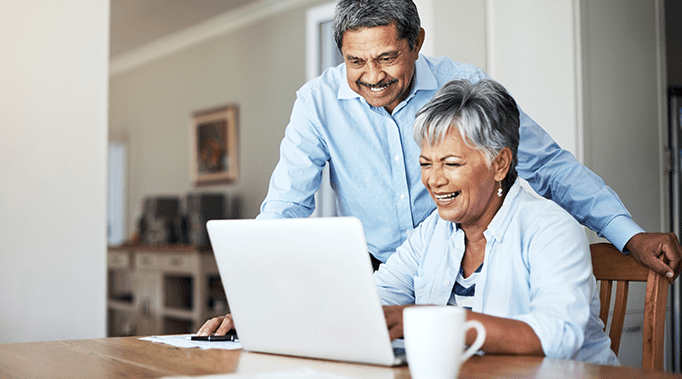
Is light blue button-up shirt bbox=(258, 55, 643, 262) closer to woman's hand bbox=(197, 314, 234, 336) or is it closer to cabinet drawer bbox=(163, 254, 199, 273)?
woman's hand bbox=(197, 314, 234, 336)

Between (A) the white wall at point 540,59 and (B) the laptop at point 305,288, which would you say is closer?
(B) the laptop at point 305,288

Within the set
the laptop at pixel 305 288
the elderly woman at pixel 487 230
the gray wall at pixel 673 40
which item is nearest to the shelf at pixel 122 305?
the gray wall at pixel 673 40

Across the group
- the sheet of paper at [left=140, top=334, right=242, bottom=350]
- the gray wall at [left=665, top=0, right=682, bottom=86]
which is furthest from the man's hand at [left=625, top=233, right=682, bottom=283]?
the gray wall at [left=665, top=0, right=682, bottom=86]

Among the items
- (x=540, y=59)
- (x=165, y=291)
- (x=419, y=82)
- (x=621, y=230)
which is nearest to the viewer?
(x=621, y=230)

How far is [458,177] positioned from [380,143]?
0.57 meters

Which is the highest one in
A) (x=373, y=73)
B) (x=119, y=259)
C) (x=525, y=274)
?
(x=373, y=73)

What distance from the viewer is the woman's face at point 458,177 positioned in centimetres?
132

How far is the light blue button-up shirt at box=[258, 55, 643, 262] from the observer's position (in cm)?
183

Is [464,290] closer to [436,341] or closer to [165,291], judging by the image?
[436,341]

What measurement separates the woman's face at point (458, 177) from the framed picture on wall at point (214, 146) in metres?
4.17

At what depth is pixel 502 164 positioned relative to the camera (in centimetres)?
135

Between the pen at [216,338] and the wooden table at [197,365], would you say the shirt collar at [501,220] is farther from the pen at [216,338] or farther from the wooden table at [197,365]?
the pen at [216,338]

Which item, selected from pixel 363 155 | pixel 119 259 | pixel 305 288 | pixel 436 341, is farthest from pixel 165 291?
pixel 436 341

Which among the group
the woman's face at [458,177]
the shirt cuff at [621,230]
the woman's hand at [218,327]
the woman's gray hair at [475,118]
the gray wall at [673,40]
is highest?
the gray wall at [673,40]
